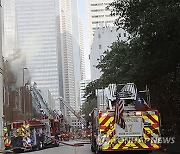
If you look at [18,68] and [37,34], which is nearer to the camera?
[18,68]

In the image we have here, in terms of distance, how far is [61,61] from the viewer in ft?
322

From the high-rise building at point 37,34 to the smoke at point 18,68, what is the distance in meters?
2.83

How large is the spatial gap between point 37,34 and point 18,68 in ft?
68.9

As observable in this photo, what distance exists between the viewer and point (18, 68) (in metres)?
44.5

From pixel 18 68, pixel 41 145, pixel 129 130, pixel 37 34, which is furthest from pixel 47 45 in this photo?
pixel 129 130

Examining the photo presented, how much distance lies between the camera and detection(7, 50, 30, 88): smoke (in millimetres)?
44500

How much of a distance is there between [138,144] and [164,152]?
642 cm

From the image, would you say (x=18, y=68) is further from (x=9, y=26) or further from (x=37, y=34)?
(x=37, y=34)

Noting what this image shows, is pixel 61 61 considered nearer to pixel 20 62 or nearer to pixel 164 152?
pixel 20 62

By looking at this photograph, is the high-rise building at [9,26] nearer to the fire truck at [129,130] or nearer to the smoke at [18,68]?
the smoke at [18,68]

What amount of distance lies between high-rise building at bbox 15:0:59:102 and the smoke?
2.83 meters

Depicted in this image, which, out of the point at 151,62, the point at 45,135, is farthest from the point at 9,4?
the point at 151,62

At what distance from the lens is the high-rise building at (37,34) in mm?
55031

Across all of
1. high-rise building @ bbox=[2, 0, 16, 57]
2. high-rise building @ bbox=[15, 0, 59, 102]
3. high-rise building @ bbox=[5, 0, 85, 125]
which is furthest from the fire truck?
high-rise building @ bbox=[15, 0, 59, 102]
